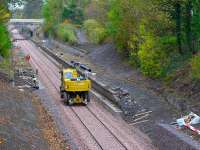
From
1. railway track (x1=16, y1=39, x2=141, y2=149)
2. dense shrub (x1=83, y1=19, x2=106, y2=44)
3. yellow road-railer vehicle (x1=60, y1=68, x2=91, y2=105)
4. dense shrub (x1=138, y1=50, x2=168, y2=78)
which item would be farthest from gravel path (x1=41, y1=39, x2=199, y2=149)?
dense shrub (x1=83, y1=19, x2=106, y2=44)

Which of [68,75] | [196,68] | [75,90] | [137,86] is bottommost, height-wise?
[137,86]

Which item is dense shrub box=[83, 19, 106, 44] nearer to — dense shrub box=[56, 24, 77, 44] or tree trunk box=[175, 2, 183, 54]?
dense shrub box=[56, 24, 77, 44]

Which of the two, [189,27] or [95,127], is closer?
[95,127]

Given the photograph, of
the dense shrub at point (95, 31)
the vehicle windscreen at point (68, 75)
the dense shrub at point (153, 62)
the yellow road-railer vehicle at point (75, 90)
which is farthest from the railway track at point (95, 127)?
the dense shrub at point (95, 31)

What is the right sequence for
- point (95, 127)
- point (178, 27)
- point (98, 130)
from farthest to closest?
point (178, 27) < point (95, 127) < point (98, 130)

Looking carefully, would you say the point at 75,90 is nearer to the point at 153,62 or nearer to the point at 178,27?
the point at 153,62

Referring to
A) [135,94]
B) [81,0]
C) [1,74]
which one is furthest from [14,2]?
[81,0]

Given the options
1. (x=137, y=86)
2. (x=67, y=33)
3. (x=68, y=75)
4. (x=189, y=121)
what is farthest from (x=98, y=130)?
(x=67, y=33)

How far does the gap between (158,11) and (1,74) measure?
13.6m

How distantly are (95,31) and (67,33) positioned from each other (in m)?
16.7

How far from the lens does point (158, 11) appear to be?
1763 inches

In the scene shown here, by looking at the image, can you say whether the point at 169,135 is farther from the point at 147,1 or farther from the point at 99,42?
the point at 99,42

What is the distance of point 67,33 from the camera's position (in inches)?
4237

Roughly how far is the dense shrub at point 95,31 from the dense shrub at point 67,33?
356 cm
